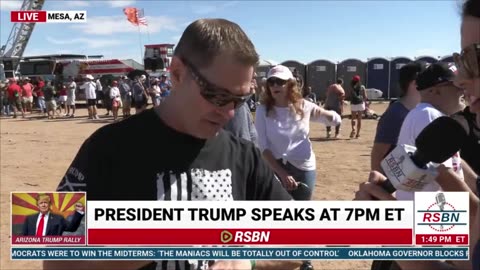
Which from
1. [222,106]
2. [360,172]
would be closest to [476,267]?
[222,106]

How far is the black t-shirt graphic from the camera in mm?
1771

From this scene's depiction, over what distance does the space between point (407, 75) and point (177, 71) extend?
3.05m

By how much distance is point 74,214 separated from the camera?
1.90 m

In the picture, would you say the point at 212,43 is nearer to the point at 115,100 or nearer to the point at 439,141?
the point at 439,141

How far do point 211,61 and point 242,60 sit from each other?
117 millimetres

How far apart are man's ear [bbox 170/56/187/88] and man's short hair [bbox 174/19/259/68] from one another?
0.03 m

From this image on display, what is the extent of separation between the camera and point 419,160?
1.79 m

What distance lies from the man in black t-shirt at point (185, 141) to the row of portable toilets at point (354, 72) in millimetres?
29886

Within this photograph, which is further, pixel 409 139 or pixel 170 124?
pixel 409 139

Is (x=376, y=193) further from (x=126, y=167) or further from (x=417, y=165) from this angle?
(x=126, y=167)

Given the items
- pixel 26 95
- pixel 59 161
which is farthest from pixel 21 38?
pixel 59 161

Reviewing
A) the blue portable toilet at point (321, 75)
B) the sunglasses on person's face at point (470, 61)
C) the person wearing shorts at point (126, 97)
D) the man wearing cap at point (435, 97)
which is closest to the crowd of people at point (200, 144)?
the sunglasses on person's face at point (470, 61)

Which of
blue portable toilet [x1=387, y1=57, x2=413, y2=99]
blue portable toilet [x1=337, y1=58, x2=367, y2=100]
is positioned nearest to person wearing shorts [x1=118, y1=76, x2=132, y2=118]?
blue portable toilet [x1=337, y1=58, x2=367, y2=100]

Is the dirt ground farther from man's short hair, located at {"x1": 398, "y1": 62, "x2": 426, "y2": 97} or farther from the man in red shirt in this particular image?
the man in red shirt
